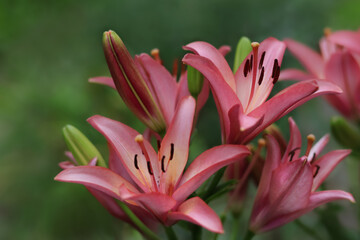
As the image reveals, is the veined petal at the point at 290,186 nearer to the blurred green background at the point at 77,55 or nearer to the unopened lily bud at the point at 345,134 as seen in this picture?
the unopened lily bud at the point at 345,134

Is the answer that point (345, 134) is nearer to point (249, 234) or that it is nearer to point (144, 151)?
point (249, 234)

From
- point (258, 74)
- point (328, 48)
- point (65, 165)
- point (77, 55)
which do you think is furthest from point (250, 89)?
point (77, 55)

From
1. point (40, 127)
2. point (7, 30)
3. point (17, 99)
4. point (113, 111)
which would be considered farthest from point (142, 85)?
point (7, 30)

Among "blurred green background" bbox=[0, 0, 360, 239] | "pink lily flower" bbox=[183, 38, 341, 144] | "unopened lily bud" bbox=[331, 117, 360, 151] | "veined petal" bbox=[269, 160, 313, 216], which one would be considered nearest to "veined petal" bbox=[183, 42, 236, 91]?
"pink lily flower" bbox=[183, 38, 341, 144]

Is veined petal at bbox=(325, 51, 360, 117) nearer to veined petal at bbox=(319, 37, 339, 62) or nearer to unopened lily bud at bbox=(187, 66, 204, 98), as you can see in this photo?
veined petal at bbox=(319, 37, 339, 62)

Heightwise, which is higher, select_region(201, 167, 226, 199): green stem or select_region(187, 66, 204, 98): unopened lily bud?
select_region(187, 66, 204, 98): unopened lily bud

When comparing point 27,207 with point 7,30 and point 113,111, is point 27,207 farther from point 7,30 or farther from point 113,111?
point 7,30

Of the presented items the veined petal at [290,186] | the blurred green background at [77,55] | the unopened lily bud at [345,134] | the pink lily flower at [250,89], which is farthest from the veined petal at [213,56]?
the blurred green background at [77,55]
